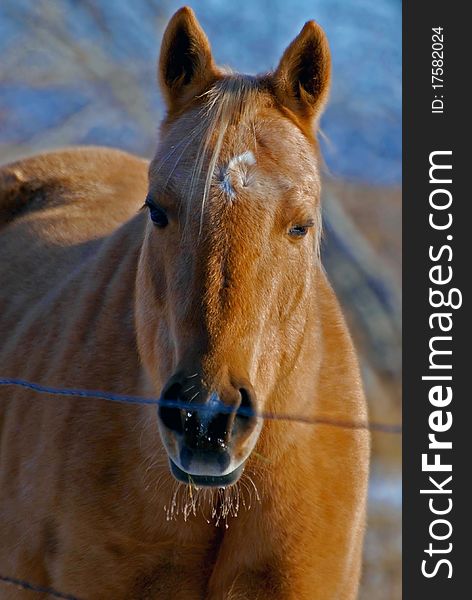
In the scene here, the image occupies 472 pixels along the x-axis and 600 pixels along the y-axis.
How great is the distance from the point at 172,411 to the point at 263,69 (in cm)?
1582

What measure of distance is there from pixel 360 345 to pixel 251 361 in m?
13.6

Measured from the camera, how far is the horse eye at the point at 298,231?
9.29 ft

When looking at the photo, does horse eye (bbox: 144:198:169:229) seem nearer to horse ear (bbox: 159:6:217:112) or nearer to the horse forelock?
the horse forelock

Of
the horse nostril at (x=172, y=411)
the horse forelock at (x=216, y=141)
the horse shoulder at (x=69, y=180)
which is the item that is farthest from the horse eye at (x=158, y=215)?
the horse shoulder at (x=69, y=180)

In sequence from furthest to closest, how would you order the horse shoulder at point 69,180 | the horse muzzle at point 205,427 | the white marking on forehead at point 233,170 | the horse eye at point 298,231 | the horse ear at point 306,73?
1. the horse shoulder at point 69,180
2. the horse ear at point 306,73
3. the horse eye at point 298,231
4. the white marking on forehead at point 233,170
5. the horse muzzle at point 205,427

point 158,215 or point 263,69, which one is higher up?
point 263,69

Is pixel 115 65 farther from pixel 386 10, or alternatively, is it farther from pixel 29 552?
pixel 29 552

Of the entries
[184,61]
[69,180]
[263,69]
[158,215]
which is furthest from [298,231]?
[263,69]

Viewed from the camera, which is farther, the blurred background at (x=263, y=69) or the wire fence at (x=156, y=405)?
the blurred background at (x=263, y=69)

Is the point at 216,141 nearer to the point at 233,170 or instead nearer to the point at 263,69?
the point at 233,170

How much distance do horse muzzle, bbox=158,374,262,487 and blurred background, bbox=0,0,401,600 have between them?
11.3 metres

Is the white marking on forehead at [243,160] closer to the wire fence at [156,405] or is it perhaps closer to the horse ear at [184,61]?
the horse ear at [184,61]

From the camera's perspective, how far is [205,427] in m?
2.38

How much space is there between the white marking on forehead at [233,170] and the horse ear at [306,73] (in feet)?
1.50
